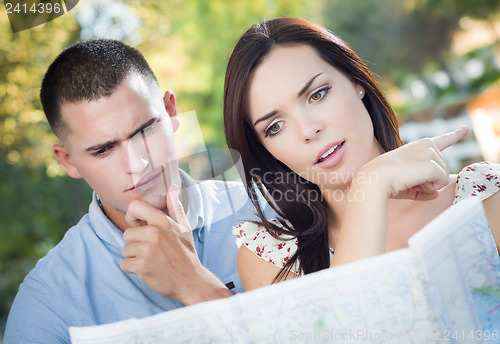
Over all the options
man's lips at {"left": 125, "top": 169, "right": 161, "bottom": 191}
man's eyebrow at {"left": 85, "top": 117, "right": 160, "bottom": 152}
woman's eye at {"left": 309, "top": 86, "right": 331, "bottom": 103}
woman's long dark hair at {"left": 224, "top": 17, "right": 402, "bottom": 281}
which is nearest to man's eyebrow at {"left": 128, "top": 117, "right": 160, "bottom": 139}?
man's eyebrow at {"left": 85, "top": 117, "right": 160, "bottom": 152}

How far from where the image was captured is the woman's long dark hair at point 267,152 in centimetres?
138

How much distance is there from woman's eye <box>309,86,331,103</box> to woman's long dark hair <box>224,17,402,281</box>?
108mm

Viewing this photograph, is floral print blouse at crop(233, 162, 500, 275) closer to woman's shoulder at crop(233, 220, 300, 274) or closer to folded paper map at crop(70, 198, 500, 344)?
woman's shoulder at crop(233, 220, 300, 274)

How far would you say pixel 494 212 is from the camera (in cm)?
125

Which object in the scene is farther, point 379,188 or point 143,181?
point 143,181

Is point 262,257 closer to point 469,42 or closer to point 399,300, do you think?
point 399,300

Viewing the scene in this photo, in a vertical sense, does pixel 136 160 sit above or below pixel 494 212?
above

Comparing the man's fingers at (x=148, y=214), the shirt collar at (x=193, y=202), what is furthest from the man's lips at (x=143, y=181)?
the shirt collar at (x=193, y=202)

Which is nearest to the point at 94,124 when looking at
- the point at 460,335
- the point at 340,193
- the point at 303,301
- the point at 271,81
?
the point at 271,81

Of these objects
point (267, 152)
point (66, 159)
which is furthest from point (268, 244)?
point (66, 159)

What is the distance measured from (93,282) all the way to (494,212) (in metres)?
1.12

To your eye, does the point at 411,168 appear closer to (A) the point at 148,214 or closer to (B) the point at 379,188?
(B) the point at 379,188

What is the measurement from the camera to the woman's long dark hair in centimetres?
138

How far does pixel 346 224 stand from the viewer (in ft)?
3.48
